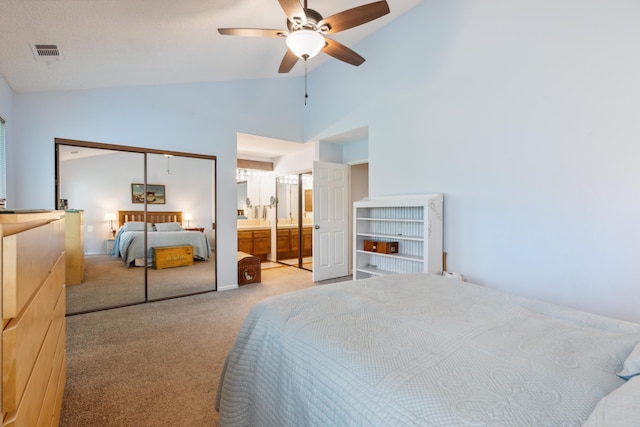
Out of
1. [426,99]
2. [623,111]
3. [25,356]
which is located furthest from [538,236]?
[25,356]

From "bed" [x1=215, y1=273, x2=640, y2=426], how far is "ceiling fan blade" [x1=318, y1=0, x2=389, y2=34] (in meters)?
1.97

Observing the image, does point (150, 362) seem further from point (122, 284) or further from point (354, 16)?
point (354, 16)

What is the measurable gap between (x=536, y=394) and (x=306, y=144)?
194 inches

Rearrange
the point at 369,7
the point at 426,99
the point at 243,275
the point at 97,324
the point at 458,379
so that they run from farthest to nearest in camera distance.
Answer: the point at 243,275, the point at 426,99, the point at 97,324, the point at 369,7, the point at 458,379

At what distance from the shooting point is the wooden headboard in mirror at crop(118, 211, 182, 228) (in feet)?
12.1

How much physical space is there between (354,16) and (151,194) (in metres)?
3.29

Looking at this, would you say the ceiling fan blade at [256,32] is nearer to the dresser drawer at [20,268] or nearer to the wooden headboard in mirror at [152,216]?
the dresser drawer at [20,268]

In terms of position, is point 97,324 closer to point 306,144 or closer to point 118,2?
point 118,2

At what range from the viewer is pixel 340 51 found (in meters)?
2.53

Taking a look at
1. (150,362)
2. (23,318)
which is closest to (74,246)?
(150,362)

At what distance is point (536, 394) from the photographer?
32.2 inches

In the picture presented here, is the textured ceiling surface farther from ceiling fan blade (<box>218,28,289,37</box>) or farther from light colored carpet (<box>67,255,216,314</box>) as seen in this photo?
light colored carpet (<box>67,255,216,314</box>)

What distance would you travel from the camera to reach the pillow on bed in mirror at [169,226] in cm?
393

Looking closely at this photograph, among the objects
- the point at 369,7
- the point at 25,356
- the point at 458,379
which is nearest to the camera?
the point at 25,356
